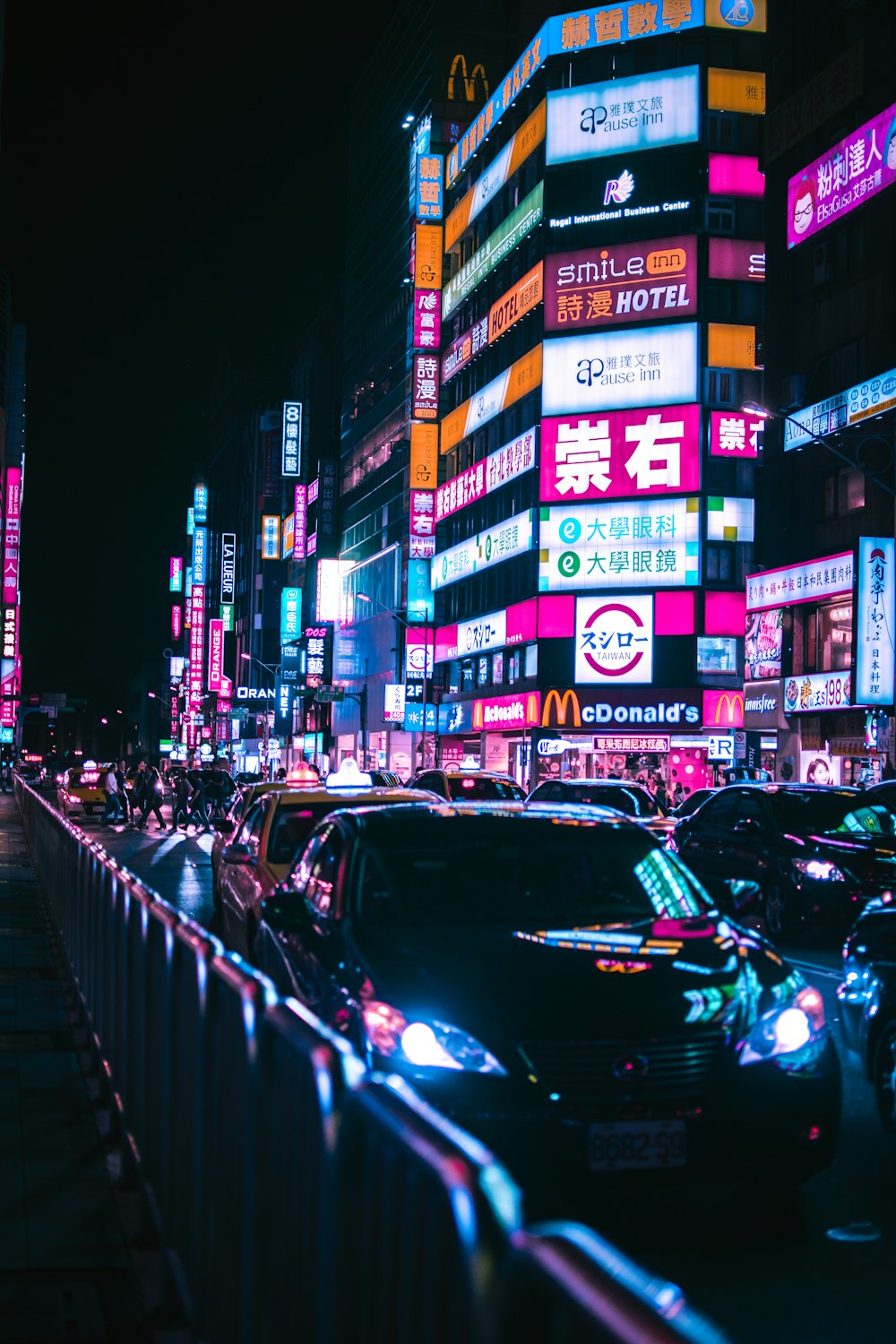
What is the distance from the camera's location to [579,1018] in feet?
19.4

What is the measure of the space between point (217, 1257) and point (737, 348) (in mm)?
58621

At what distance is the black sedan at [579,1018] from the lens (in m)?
5.73

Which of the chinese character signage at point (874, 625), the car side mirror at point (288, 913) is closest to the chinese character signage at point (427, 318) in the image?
the chinese character signage at point (874, 625)

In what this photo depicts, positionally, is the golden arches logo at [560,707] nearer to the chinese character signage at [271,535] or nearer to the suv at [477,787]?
the suv at [477,787]

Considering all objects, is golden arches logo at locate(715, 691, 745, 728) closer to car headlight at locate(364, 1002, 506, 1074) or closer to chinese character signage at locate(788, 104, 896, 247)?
chinese character signage at locate(788, 104, 896, 247)

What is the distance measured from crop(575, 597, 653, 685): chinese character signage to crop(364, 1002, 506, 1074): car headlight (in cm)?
5380

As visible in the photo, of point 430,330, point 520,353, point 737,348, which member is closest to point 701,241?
point 737,348

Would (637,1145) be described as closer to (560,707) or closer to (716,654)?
(716,654)

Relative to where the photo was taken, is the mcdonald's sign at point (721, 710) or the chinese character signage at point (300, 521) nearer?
the mcdonald's sign at point (721, 710)

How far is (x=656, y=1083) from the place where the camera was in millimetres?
5871

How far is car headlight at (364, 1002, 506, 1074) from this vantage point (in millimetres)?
5754

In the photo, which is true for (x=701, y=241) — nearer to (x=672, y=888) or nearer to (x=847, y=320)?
(x=847, y=320)

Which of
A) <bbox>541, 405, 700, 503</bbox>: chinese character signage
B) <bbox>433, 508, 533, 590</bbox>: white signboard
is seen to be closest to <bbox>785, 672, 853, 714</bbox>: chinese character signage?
<bbox>541, 405, 700, 503</bbox>: chinese character signage

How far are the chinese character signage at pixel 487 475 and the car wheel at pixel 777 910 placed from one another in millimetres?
46792
